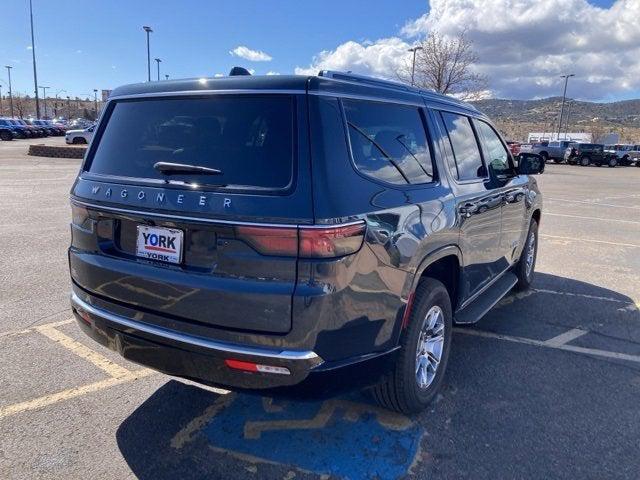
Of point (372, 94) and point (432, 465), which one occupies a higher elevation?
point (372, 94)

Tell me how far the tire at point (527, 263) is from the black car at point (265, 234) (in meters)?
2.68

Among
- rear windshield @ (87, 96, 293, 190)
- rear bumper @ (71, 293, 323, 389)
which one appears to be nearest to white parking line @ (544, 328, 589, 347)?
rear bumper @ (71, 293, 323, 389)

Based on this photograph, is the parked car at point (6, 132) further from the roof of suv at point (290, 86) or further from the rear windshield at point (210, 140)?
the rear windshield at point (210, 140)

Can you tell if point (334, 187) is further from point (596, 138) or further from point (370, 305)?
point (596, 138)

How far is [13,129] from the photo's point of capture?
5031cm

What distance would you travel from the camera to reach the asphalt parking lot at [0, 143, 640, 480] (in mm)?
2695

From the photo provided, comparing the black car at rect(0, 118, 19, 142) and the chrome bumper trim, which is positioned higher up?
the black car at rect(0, 118, 19, 142)

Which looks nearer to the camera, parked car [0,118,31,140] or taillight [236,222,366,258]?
taillight [236,222,366,258]

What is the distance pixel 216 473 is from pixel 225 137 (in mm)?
1690

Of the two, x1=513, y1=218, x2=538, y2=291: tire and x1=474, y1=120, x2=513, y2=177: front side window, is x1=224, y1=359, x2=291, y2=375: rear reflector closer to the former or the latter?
x1=474, y1=120, x2=513, y2=177: front side window

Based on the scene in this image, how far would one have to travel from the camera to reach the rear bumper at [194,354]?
7.57 feet

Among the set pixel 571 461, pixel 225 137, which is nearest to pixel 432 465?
pixel 571 461

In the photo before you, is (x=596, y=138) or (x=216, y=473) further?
(x=596, y=138)

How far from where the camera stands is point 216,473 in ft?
8.58
